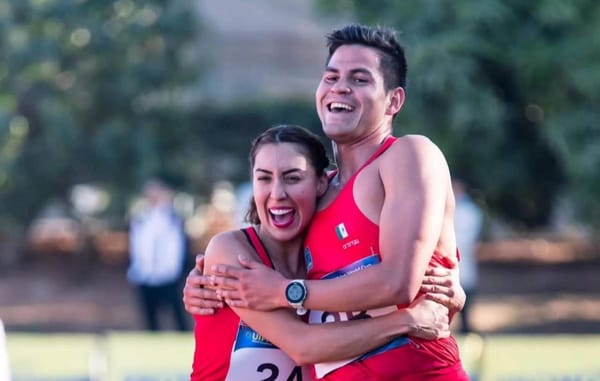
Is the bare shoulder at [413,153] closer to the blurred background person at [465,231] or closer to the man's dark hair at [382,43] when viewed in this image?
the man's dark hair at [382,43]

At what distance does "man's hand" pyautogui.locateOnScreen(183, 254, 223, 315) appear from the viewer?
3.99 m

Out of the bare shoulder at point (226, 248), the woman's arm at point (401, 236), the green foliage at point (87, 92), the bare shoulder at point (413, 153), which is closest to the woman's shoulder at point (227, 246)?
the bare shoulder at point (226, 248)

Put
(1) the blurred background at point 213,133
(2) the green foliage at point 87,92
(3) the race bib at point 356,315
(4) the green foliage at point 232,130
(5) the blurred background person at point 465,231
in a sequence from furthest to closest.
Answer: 1. (4) the green foliage at point 232,130
2. (2) the green foliage at point 87,92
3. (1) the blurred background at point 213,133
4. (5) the blurred background person at point 465,231
5. (3) the race bib at point 356,315

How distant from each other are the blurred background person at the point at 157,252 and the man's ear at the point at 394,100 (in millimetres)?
7855

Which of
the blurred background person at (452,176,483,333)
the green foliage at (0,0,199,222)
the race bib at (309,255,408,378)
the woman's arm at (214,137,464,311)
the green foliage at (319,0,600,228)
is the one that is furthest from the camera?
the green foliage at (0,0,199,222)

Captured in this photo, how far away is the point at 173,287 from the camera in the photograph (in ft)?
39.0

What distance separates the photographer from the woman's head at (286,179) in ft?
12.8

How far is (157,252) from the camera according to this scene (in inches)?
460

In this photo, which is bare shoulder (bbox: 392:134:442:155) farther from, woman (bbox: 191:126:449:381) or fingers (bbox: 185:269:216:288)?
fingers (bbox: 185:269:216:288)

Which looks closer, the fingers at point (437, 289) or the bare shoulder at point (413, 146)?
the bare shoulder at point (413, 146)

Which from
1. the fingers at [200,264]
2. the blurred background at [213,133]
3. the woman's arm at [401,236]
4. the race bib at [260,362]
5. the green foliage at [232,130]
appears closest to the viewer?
the woman's arm at [401,236]

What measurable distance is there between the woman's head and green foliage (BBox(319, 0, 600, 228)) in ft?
28.1

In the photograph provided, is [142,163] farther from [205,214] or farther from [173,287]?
[173,287]

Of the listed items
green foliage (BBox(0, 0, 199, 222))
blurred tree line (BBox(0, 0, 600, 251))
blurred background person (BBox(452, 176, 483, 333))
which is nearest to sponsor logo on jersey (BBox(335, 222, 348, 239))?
blurred background person (BBox(452, 176, 483, 333))
